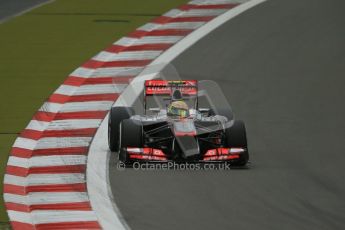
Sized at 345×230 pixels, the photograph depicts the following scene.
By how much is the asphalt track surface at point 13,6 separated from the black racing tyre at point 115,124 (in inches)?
376

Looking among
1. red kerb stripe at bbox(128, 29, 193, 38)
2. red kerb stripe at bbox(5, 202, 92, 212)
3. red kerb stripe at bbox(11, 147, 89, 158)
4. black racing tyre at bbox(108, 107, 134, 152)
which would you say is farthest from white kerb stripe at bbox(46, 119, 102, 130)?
red kerb stripe at bbox(128, 29, 193, 38)

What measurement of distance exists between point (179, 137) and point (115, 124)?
1365 millimetres

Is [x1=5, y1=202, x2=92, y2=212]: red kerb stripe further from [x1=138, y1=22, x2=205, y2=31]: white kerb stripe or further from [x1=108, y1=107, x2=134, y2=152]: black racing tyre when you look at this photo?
[x1=138, y1=22, x2=205, y2=31]: white kerb stripe

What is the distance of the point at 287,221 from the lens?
14180mm

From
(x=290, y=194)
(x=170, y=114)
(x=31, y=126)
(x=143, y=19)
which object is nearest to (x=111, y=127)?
(x=170, y=114)

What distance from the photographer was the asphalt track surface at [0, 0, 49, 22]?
2695 centimetres

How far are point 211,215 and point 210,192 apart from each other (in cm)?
106

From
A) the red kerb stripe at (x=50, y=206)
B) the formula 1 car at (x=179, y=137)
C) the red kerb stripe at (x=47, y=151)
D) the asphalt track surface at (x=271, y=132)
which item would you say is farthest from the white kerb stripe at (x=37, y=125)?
the red kerb stripe at (x=50, y=206)

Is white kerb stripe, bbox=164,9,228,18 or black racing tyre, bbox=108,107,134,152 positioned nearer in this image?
black racing tyre, bbox=108,107,134,152

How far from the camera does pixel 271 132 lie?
18500 millimetres

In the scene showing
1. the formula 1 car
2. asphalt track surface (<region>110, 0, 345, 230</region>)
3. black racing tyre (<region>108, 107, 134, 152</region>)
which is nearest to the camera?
asphalt track surface (<region>110, 0, 345, 230</region>)

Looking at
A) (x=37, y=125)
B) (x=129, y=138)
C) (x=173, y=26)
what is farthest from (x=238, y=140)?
(x=173, y=26)

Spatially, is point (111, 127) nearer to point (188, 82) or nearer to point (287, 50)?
point (188, 82)

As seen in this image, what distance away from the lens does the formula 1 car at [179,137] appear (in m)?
16.5
